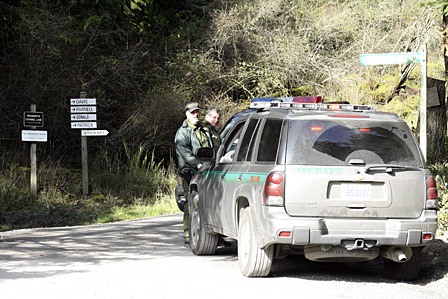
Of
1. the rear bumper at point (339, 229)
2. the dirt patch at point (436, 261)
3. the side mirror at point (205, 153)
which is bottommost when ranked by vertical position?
the dirt patch at point (436, 261)

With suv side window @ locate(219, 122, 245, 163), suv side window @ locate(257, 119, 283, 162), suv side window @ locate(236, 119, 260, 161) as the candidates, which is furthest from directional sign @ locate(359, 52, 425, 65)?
suv side window @ locate(257, 119, 283, 162)

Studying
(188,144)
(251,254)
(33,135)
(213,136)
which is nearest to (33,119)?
(33,135)

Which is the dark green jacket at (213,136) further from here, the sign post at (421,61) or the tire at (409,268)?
the tire at (409,268)

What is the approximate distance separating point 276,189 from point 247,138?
156 cm

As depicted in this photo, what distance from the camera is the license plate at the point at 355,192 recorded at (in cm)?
923

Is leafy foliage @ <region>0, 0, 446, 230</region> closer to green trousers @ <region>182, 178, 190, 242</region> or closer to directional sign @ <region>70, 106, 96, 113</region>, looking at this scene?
directional sign @ <region>70, 106, 96, 113</region>

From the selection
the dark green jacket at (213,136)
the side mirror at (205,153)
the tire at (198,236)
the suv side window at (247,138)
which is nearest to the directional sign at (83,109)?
the dark green jacket at (213,136)

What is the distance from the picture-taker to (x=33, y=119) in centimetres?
2116

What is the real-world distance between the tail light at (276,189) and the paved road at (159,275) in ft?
2.83

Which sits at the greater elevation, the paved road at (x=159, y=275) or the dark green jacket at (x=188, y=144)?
the dark green jacket at (x=188, y=144)

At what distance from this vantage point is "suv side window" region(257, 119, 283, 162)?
31.6ft

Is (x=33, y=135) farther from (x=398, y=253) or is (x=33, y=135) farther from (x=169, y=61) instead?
(x=398, y=253)

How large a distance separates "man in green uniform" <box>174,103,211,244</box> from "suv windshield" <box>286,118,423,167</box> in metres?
3.66

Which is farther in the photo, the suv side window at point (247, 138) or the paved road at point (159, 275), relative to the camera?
the suv side window at point (247, 138)
